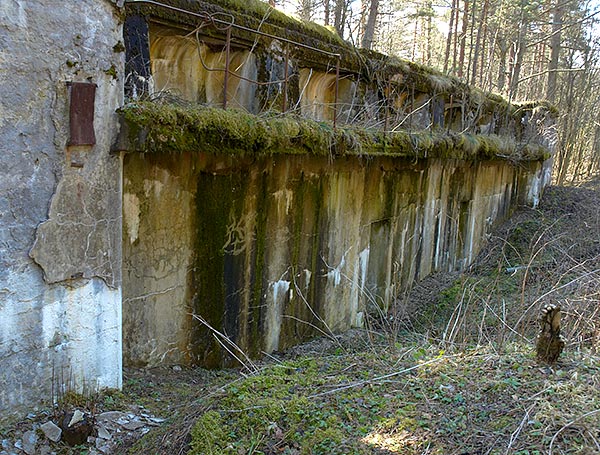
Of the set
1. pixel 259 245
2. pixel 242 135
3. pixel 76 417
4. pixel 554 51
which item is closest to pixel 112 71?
pixel 242 135

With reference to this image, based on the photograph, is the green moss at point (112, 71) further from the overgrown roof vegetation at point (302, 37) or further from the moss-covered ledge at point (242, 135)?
the overgrown roof vegetation at point (302, 37)

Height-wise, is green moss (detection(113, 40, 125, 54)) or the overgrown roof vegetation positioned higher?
the overgrown roof vegetation

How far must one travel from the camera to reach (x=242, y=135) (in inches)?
188

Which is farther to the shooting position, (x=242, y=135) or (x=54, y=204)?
(x=242, y=135)

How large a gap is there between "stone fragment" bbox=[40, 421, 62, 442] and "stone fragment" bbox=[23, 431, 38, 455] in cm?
7

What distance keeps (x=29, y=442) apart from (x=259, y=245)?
293 cm

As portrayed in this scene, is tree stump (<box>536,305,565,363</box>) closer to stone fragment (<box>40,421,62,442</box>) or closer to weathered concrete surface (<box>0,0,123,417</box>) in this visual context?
weathered concrete surface (<box>0,0,123,417</box>)

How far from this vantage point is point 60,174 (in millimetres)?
3652

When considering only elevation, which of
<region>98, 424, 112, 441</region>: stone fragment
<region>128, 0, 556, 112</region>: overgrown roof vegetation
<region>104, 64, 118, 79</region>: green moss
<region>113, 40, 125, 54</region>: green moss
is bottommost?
<region>98, 424, 112, 441</region>: stone fragment

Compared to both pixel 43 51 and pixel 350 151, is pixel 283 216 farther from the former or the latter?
pixel 43 51

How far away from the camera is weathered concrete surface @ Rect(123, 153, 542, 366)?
15.5 feet

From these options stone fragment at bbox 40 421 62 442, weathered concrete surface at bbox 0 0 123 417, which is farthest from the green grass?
weathered concrete surface at bbox 0 0 123 417

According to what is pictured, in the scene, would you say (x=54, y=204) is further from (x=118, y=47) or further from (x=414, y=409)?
(x=414, y=409)

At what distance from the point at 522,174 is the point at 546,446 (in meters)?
14.3
